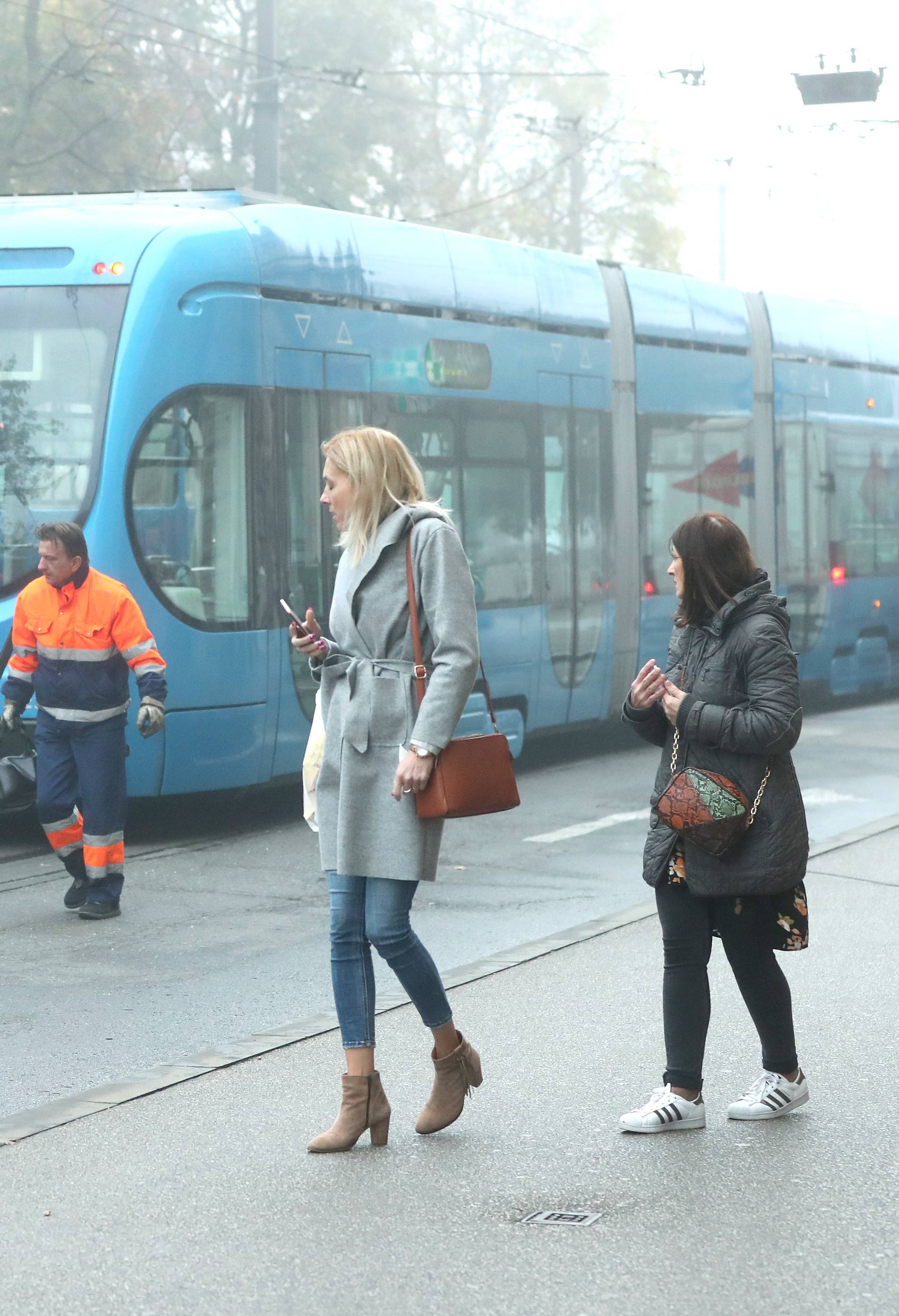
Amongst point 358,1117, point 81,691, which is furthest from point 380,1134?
point 81,691

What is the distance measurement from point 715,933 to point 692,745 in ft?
1.55

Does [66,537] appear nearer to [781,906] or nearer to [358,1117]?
[358,1117]

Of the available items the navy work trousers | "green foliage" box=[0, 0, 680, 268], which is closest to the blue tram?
the navy work trousers

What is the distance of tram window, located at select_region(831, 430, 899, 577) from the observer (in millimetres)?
15742

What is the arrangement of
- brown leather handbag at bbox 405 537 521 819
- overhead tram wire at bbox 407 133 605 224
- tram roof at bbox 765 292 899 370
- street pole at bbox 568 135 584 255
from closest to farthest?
brown leather handbag at bbox 405 537 521 819
tram roof at bbox 765 292 899 370
overhead tram wire at bbox 407 133 605 224
street pole at bbox 568 135 584 255

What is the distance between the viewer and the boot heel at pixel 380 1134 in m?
4.52

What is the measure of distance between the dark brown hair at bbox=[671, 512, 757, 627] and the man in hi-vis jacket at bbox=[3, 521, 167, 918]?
334 centimetres

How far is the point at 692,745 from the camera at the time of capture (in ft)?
15.3

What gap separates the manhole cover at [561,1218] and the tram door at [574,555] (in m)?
7.78

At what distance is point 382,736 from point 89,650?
3.32 m

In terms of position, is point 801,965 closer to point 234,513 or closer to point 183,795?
point 234,513

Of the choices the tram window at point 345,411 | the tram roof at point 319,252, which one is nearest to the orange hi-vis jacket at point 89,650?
the tram roof at point 319,252

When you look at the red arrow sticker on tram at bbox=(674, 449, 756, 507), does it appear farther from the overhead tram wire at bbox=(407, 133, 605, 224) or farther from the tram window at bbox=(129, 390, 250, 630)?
the overhead tram wire at bbox=(407, 133, 605, 224)

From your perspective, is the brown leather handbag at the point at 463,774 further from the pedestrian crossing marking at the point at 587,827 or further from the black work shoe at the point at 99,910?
the pedestrian crossing marking at the point at 587,827
